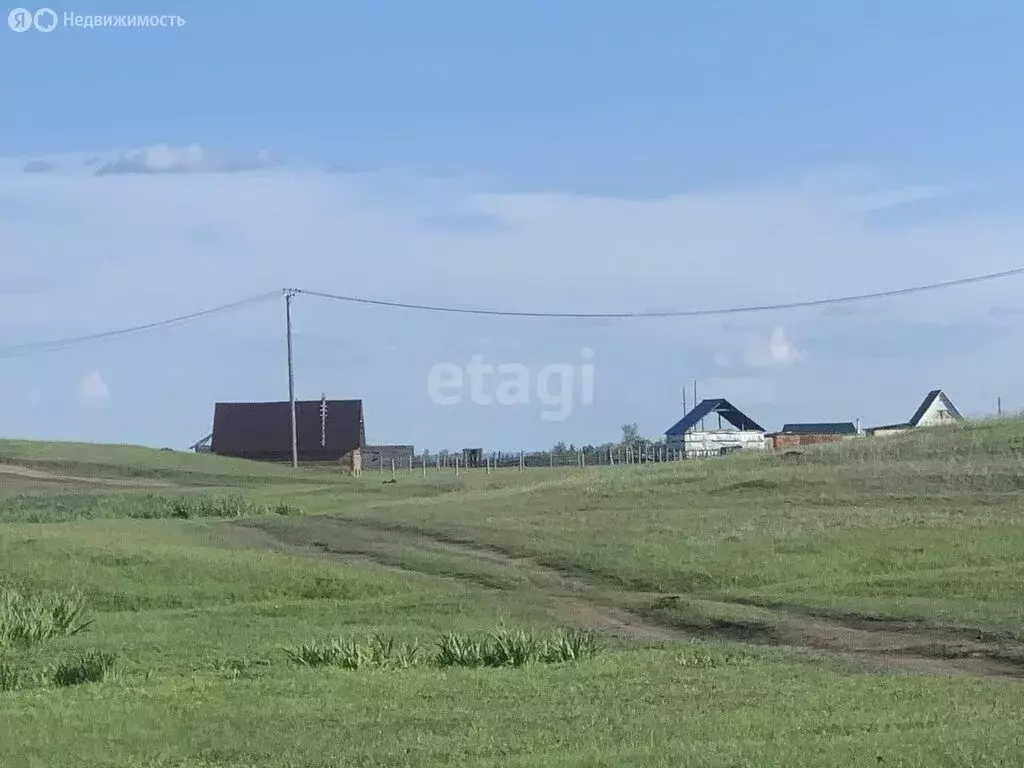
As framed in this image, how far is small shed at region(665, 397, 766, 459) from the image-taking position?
8819 cm

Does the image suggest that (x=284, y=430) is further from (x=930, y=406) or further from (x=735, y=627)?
(x=735, y=627)

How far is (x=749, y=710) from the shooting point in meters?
11.4

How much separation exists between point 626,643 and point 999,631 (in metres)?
4.33

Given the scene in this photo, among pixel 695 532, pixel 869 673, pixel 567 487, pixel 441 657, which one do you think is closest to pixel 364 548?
pixel 695 532

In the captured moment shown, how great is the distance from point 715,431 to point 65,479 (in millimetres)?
38900

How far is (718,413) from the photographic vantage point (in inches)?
3543

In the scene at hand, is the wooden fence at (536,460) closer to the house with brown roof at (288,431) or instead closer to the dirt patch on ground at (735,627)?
the house with brown roof at (288,431)

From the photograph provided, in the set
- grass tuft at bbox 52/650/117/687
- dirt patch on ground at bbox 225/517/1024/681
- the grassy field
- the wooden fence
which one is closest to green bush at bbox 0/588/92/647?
the grassy field

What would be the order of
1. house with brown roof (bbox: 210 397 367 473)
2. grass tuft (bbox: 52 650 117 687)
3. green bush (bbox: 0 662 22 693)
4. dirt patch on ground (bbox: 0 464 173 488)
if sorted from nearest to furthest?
grass tuft (bbox: 52 650 117 687) → green bush (bbox: 0 662 22 693) → dirt patch on ground (bbox: 0 464 173 488) → house with brown roof (bbox: 210 397 367 473)

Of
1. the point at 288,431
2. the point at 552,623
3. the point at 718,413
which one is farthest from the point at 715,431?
→ the point at 552,623

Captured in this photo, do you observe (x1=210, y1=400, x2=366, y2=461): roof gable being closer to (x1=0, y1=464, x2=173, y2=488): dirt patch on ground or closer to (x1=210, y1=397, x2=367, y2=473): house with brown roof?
(x1=210, y1=397, x2=367, y2=473): house with brown roof

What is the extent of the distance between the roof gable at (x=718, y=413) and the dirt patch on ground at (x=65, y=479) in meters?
33.5

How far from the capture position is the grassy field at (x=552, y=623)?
415 inches

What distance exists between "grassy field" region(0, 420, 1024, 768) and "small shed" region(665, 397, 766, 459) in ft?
141
